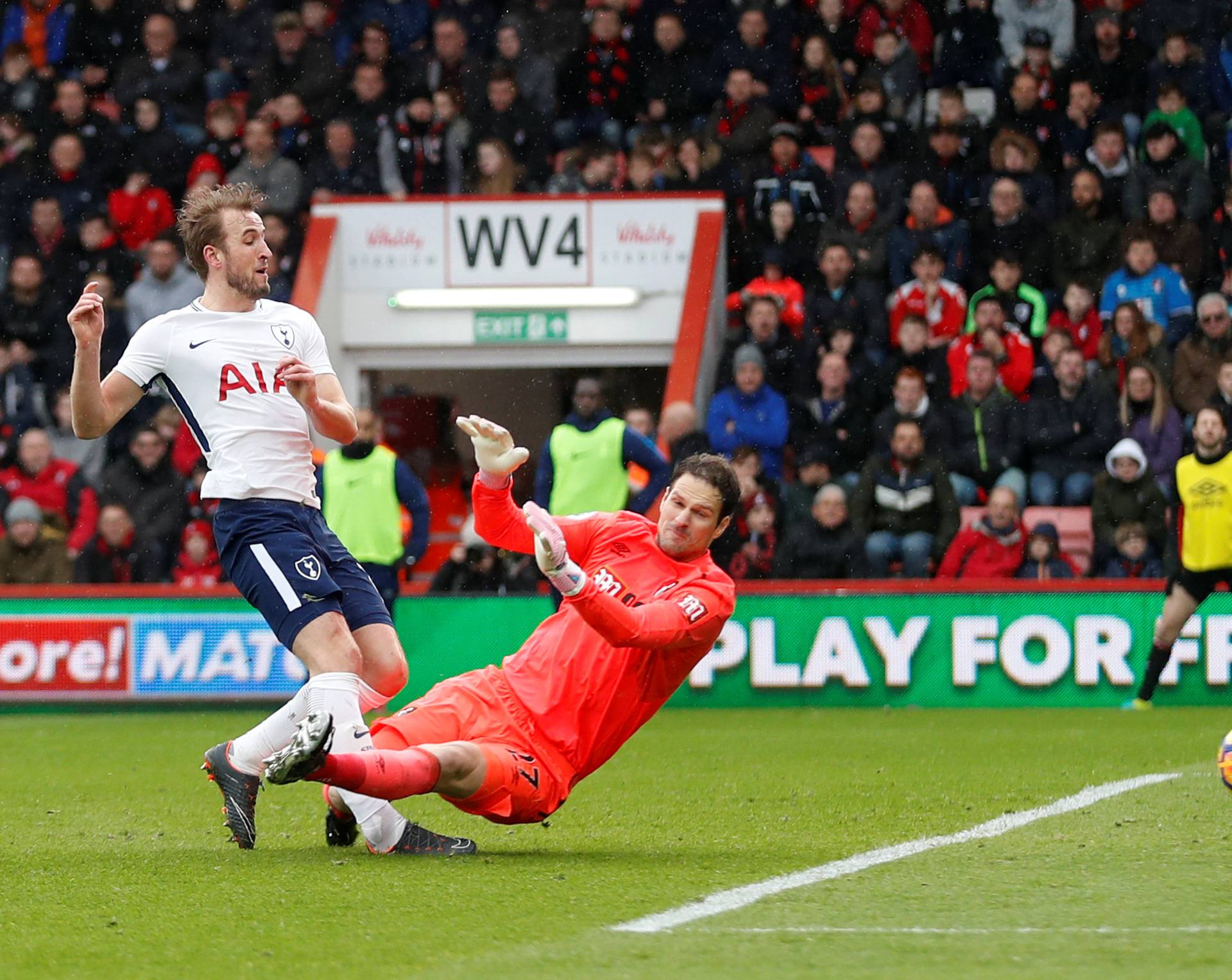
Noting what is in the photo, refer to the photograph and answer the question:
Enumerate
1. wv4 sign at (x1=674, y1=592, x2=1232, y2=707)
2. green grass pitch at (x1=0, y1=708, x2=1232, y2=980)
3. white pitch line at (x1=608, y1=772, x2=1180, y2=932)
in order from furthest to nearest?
wv4 sign at (x1=674, y1=592, x2=1232, y2=707) → white pitch line at (x1=608, y1=772, x2=1180, y2=932) → green grass pitch at (x1=0, y1=708, x2=1232, y2=980)

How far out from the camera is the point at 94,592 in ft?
46.5

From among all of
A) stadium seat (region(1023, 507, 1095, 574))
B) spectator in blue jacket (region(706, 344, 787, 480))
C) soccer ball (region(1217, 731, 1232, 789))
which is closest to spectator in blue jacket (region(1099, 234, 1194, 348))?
stadium seat (region(1023, 507, 1095, 574))

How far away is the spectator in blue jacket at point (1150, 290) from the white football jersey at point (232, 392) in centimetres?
1043

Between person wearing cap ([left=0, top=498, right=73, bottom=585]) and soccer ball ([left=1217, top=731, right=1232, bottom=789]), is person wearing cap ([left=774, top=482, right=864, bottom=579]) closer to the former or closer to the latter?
person wearing cap ([left=0, top=498, right=73, bottom=585])

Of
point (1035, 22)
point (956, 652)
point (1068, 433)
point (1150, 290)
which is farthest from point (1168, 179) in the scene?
point (956, 652)

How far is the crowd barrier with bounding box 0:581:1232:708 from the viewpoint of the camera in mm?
13188

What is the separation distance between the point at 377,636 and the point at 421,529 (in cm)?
608

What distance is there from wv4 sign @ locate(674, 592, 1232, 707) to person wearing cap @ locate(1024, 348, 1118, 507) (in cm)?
163

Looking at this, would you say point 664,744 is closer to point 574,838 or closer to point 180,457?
point 574,838

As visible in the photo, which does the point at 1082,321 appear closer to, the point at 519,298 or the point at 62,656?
the point at 519,298

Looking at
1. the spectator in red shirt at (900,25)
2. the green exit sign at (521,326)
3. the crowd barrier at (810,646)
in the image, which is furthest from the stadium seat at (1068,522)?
the spectator in red shirt at (900,25)

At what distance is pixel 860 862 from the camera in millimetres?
5867

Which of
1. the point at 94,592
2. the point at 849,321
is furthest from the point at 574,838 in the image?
the point at 849,321

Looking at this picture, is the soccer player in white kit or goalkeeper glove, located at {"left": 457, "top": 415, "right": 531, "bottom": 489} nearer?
goalkeeper glove, located at {"left": 457, "top": 415, "right": 531, "bottom": 489}
